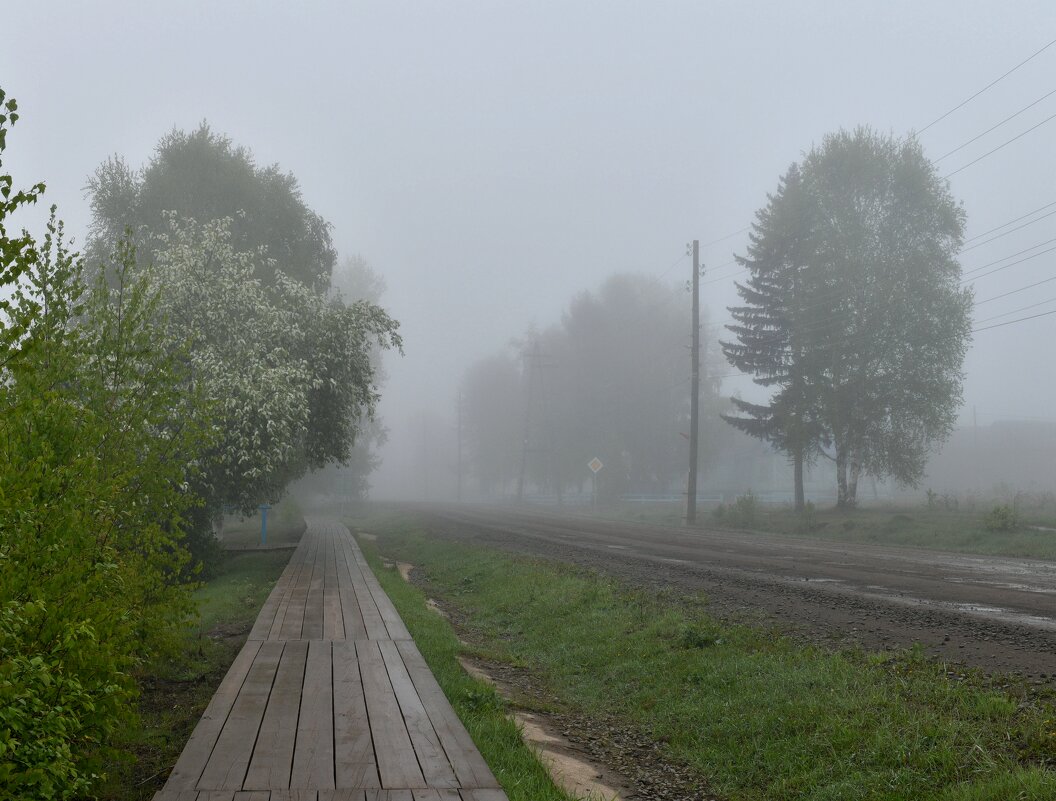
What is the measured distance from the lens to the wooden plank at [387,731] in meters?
4.42

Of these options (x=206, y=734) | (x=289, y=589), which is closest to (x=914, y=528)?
(x=289, y=589)

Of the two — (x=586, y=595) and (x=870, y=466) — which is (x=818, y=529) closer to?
(x=870, y=466)

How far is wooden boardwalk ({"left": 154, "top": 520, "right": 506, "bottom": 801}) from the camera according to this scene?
4.24 meters

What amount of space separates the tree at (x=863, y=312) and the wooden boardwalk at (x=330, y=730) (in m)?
30.1

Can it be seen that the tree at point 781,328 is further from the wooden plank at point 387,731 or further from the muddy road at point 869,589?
the wooden plank at point 387,731

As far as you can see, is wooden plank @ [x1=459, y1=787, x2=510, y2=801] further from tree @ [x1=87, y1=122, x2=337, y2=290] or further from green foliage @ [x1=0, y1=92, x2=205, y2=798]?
tree @ [x1=87, y1=122, x2=337, y2=290]

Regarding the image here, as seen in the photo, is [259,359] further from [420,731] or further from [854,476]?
[854,476]

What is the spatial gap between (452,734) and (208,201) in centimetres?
2790

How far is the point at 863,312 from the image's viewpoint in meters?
35.2

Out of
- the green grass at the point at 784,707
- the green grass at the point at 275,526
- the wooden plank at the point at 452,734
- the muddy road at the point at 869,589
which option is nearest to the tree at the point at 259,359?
the muddy road at the point at 869,589

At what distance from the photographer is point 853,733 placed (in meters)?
6.09

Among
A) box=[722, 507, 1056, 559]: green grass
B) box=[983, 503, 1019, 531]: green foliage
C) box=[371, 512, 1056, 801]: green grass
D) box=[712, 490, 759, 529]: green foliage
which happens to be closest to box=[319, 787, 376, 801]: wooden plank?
box=[371, 512, 1056, 801]: green grass

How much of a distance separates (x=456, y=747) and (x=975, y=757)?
325cm

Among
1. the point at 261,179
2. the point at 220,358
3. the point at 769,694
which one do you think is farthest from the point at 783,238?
the point at 769,694
